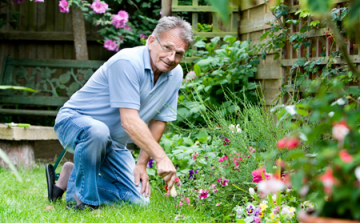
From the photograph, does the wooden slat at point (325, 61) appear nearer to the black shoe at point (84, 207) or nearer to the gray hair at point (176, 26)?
the gray hair at point (176, 26)

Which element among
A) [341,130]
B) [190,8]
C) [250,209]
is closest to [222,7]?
[341,130]

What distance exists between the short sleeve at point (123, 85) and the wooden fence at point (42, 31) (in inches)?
131

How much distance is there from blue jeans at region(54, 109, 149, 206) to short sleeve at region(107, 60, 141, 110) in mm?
207

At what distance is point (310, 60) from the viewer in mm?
2584

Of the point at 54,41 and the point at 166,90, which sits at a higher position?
the point at 54,41

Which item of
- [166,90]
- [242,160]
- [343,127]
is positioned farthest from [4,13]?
[343,127]

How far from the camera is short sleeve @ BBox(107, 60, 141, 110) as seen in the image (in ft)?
6.69

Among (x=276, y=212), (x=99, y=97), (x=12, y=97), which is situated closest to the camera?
(x=276, y=212)

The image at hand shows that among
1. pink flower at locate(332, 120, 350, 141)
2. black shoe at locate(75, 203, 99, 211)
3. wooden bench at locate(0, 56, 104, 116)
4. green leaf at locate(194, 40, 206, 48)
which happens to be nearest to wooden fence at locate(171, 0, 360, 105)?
green leaf at locate(194, 40, 206, 48)

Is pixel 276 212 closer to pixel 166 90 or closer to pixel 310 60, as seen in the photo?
pixel 166 90

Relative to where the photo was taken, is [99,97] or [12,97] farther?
[12,97]

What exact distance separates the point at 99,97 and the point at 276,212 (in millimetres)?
1323

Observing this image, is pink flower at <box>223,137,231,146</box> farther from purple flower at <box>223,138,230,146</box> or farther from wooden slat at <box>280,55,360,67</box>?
wooden slat at <box>280,55,360,67</box>

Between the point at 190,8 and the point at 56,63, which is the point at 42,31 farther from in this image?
the point at 190,8
